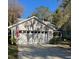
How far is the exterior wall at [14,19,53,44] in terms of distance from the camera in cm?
186

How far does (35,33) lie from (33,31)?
42mm

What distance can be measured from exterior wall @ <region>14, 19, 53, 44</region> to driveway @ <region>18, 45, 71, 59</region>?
8cm

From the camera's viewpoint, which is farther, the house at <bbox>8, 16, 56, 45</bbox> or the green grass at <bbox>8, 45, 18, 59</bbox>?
the house at <bbox>8, 16, 56, 45</bbox>

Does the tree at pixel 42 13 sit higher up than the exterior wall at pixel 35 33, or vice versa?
the tree at pixel 42 13

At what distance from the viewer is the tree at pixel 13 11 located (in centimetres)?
166

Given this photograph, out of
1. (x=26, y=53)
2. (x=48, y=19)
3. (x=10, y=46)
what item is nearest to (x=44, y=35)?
(x=48, y=19)

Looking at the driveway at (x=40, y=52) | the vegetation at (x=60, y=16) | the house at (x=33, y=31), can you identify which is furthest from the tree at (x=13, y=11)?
the driveway at (x=40, y=52)

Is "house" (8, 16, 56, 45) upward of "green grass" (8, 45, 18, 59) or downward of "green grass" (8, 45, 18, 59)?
upward

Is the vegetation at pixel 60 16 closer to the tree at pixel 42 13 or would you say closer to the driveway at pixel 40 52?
the tree at pixel 42 13

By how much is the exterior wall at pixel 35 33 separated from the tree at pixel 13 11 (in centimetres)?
14

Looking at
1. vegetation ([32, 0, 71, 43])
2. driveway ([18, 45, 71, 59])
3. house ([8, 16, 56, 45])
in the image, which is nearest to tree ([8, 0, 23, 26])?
house ([8, 16, 56, 45])

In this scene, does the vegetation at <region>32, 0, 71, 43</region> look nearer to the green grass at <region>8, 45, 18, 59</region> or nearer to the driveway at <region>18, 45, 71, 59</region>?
the driveway at <region>18, 45, 71, 59</region>

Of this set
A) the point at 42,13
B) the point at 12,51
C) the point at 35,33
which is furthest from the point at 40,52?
the point at 42,13

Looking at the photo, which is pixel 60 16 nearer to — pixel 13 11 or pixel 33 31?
pixel 33 31
